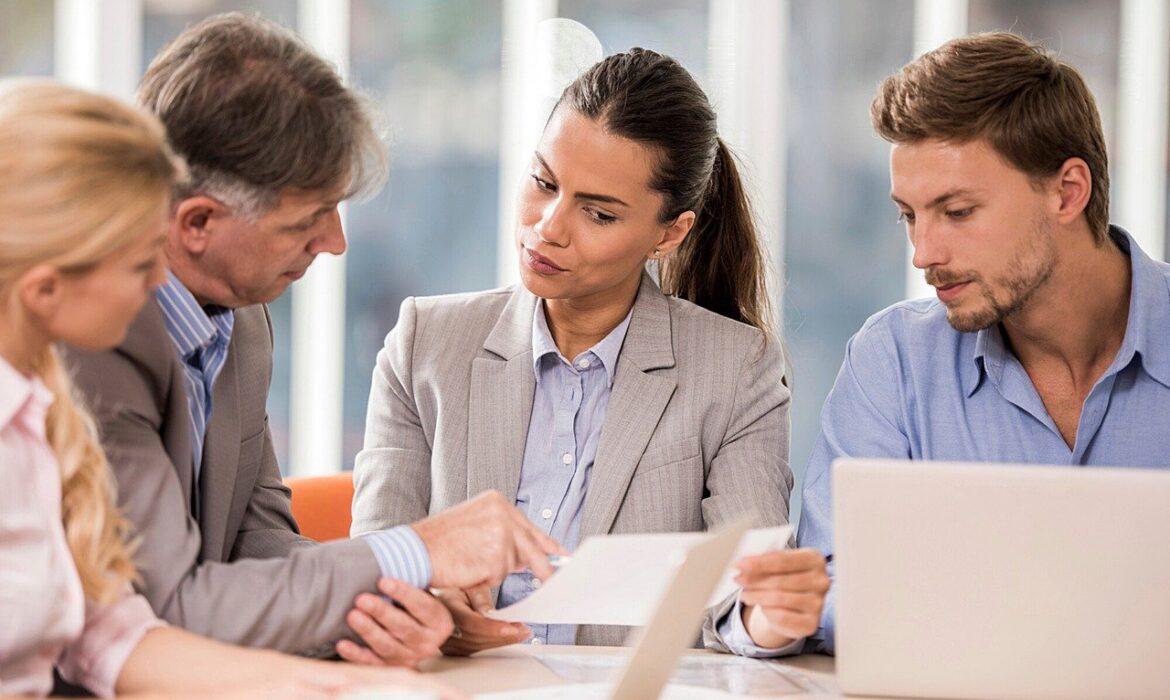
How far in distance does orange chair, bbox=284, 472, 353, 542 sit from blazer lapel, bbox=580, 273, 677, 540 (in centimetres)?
49

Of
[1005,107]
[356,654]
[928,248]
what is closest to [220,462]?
[356,654]

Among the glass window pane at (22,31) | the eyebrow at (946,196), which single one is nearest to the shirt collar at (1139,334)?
the eyebrow at (946,196)

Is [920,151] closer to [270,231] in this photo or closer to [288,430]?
[270,231]

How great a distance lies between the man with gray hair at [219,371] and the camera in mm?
1401

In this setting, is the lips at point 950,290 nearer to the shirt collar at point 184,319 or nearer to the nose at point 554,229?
the nose at point 554,229

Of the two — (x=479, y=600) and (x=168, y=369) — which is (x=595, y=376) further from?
(x=168, y=369)

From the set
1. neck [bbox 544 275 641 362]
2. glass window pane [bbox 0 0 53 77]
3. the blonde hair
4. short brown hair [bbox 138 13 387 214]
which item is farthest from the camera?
glass window pane [bbox 0 0 53 77]

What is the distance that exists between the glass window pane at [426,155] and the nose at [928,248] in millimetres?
2157

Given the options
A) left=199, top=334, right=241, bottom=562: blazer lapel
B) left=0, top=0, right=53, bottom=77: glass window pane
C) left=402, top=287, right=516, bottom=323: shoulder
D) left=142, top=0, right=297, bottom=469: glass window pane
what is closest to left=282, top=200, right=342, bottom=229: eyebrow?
left=199, top=334, right=241, bottom=562: blazer lapel

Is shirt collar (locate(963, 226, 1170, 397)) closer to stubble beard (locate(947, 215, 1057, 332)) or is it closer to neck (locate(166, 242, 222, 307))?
stubble beard (locate(947, 215, 1057, 332))

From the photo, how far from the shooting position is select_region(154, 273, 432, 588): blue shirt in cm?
149

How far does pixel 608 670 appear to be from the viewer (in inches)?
61.3

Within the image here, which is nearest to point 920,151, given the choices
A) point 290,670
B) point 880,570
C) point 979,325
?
point 979,325

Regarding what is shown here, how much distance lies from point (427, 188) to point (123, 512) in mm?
2690
